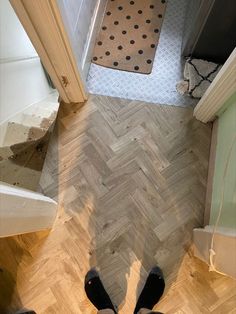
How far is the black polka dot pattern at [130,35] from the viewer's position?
1.50 metres

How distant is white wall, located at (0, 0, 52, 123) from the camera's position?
4.63 feet

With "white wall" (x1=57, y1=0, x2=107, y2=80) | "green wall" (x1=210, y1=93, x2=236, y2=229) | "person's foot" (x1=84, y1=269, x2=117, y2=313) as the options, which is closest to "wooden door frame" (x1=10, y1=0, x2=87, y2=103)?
"white wall" (x1=57, y1=0, x2=107, y2=80)

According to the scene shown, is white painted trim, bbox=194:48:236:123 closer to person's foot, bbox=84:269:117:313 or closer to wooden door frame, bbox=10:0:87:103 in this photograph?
wooden door frame, bbox=10:0:87:103

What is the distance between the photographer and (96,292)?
1.21 m

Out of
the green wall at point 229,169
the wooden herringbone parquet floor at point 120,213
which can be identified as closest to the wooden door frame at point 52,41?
the wooden herringbone parquet floor at point 120,213

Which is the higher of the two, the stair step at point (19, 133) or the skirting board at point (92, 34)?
the skirting board at point (92, 34)

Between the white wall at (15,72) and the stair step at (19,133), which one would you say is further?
the stair step at (19,133)

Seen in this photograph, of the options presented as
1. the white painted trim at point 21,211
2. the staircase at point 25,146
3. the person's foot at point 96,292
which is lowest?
the person's foot at point 96,292

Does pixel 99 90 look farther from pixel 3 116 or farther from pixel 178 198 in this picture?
pixel 178 198

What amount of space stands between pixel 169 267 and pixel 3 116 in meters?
0.96

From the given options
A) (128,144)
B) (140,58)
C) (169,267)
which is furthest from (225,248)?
(140,58)

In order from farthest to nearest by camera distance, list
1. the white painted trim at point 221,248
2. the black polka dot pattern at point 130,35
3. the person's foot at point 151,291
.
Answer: the black polka dot pattern at point 130,35, the person's foot at point 151,291, the white painted trim at point 221,248

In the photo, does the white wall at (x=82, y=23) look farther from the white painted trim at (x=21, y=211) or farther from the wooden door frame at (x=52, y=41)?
the white painted trim at (x=21, y=211)

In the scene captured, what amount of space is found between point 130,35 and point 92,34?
0.20 metres
